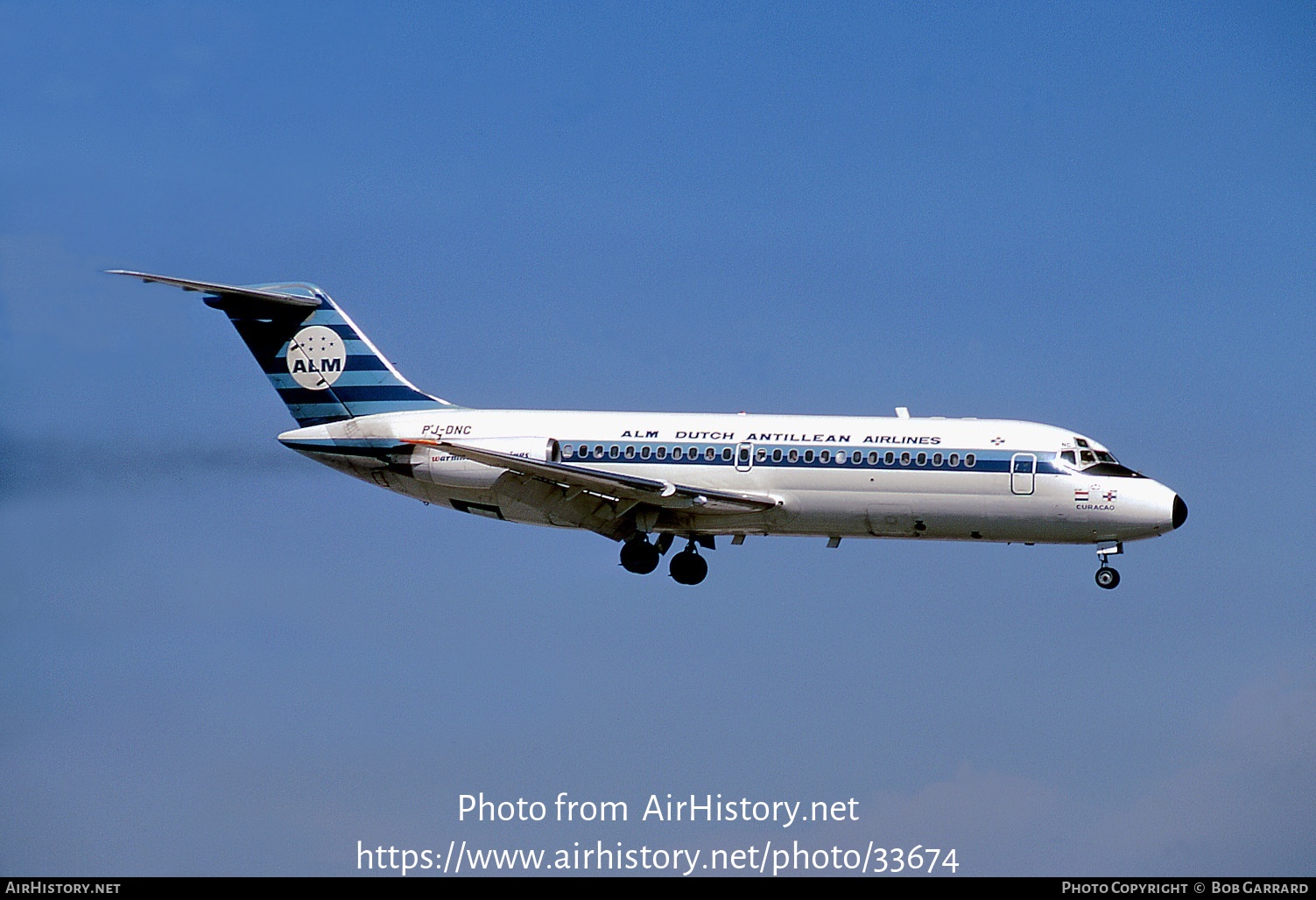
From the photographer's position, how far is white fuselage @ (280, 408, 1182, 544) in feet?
178

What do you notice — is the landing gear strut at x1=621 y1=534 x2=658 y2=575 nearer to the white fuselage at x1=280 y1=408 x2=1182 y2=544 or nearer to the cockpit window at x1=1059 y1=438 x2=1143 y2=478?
the white fuselage at x1=280 y1=408 x2=1182 y2=544

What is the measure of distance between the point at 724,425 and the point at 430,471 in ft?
27.0

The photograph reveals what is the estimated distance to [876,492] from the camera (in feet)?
179

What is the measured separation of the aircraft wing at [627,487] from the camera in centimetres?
5481

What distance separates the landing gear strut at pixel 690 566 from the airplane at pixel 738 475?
2.1 inches

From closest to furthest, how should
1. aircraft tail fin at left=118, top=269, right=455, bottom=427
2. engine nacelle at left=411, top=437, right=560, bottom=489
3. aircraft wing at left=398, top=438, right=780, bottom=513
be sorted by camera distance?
aircraft wing at left=398, top=438, right=780, bottom=513
engine nacelle at left=411, top=437, right=560, bottom=489
aircraft tail fin at left=118, top=269, right=455, bottom=427

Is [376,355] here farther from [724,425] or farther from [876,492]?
[876,492]

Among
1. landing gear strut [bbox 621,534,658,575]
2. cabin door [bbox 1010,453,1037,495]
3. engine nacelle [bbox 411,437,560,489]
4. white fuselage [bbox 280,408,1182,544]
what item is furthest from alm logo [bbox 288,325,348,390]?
cabin door [bbox 1010,453,1037,495]

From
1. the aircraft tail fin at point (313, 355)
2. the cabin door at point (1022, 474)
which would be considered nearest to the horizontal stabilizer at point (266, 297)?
the aircraft tail fin at point (313, 355)

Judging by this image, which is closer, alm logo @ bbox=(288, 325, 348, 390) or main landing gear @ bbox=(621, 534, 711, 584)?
main landing gear @ bbox=(621, 534, 711, 584)

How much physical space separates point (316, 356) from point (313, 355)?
91mm

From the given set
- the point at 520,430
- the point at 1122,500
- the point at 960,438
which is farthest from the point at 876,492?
the point at 520,430
